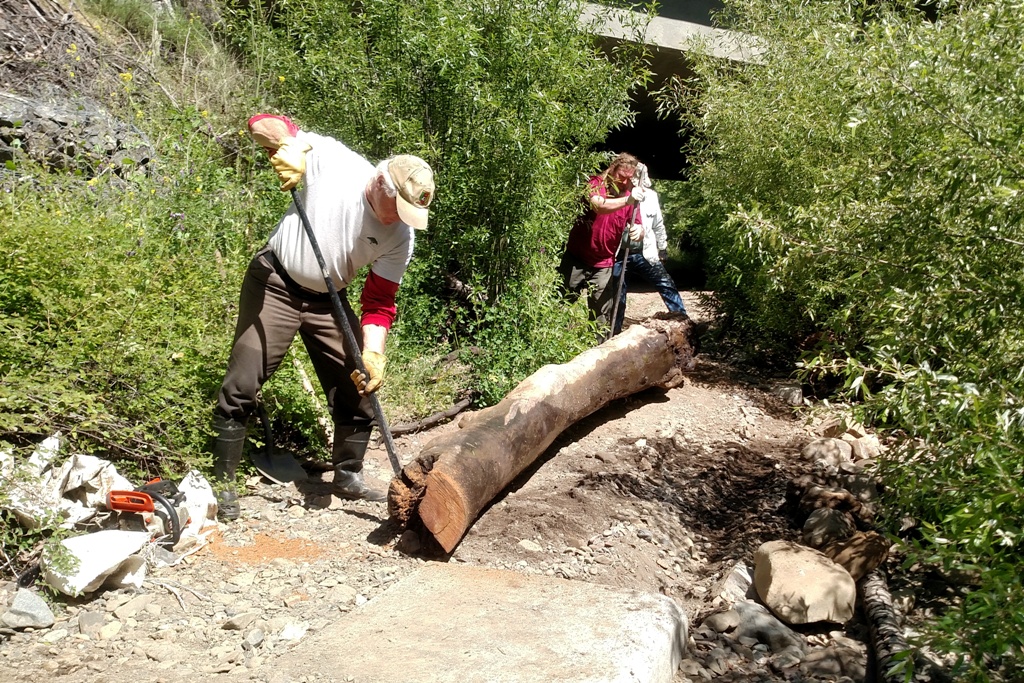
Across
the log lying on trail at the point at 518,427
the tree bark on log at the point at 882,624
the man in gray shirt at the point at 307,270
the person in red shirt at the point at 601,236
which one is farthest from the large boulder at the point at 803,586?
the person in red shirt at the point at 601,236

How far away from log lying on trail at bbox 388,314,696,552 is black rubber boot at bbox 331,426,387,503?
0.43 m

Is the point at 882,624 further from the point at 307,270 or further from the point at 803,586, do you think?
the point at 307,270

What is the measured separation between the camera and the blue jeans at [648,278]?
26.2ft

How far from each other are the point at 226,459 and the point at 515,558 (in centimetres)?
145

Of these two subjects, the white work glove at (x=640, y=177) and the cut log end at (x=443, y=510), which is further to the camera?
the white work glove at (x=640, y=177)

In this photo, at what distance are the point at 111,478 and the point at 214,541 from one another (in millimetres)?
540

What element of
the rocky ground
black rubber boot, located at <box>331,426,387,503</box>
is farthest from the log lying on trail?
black rubber boot, located at <box>331,426,387,503</box>

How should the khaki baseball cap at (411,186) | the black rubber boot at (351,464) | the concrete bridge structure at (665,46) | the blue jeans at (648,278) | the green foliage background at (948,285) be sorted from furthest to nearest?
the concrete bridge structure at (665,46) < the blue jeans at (648,278) < the black rubber boot at (351,464) < the khaki baseball cap at (411,186) < the green foliage background at (948,285)

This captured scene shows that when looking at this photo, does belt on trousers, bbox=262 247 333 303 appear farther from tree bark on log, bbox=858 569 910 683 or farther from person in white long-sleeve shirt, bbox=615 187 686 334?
person in white long-sleeve shirt, bbox=615 187 686 334

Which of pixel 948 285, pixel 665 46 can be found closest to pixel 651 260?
pixel 948 285

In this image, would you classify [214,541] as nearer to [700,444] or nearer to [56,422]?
[56,422]

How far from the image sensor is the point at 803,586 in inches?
165

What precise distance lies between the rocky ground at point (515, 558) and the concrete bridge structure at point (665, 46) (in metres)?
3.62

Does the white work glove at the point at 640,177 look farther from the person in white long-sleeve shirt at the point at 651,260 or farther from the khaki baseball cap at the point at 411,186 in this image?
the khaki baseball cap at the point at 411,186
